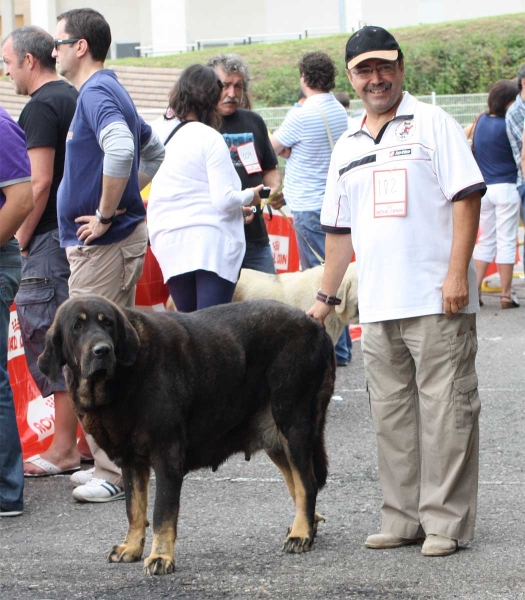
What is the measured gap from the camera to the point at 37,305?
5.92 metres

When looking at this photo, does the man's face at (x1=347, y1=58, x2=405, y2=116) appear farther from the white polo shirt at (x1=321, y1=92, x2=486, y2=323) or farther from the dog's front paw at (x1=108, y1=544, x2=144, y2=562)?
the dog's front paw at (x1=108, y1=544, x2=144, y2=562)

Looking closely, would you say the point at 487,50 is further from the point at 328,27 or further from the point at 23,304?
the point at 23,304

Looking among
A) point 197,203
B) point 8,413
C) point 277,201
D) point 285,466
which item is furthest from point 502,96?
point 8,413

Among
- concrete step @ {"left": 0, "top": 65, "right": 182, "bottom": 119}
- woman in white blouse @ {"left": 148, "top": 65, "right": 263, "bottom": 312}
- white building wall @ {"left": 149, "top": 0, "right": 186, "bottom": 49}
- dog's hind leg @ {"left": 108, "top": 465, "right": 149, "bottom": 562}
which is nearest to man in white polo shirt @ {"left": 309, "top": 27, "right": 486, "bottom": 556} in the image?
dog's hind leg @ {"left": 108, "top": 465, "right": 149, "bottom": 562}

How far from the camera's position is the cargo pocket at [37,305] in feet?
19.4

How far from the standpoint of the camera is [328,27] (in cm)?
4541

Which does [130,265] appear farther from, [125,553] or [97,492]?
[125,553]

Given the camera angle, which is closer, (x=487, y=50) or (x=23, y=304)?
(x=23, y=304)

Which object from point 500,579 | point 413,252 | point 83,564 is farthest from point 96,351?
point 500,579

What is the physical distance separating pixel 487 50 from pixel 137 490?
27.9 meters

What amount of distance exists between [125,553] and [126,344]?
36.9 inches

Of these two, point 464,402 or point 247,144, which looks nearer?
point 464,402

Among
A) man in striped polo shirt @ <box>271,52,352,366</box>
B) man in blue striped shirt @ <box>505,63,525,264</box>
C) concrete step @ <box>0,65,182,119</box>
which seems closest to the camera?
man in striped polo shirt @ <box>271,52,352,366</box>

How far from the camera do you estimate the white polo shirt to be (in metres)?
4.34
